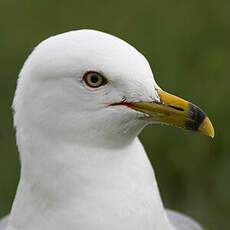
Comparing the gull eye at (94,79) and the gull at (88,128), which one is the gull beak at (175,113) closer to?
the gull at (88,128)

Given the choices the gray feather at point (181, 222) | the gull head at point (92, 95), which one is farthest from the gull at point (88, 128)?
the gray feather at point (181, 222)

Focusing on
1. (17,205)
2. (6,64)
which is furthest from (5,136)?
(17,205)

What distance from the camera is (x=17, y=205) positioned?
3254 millimetres

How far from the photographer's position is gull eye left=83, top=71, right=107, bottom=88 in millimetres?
3031

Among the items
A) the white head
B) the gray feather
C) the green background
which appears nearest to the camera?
the white head

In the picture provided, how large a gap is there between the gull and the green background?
1737 mm

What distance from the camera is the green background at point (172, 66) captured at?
5020 millimetres

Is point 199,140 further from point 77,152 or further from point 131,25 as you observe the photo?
point 77,152

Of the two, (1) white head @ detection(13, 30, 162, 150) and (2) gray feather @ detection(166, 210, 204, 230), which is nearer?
(1) white head @ detection(13, 30, 162, 150)

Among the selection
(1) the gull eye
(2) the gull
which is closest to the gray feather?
(2) the gull

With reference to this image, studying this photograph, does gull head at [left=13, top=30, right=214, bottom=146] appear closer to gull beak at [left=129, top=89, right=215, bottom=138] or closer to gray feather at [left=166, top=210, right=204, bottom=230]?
gull beak at [left=129, top=89, right=215, bottom=138]

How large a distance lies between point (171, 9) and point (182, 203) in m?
→ 1.43

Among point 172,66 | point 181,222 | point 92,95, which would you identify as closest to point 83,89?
point 92,95

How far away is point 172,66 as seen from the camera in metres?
5.48
